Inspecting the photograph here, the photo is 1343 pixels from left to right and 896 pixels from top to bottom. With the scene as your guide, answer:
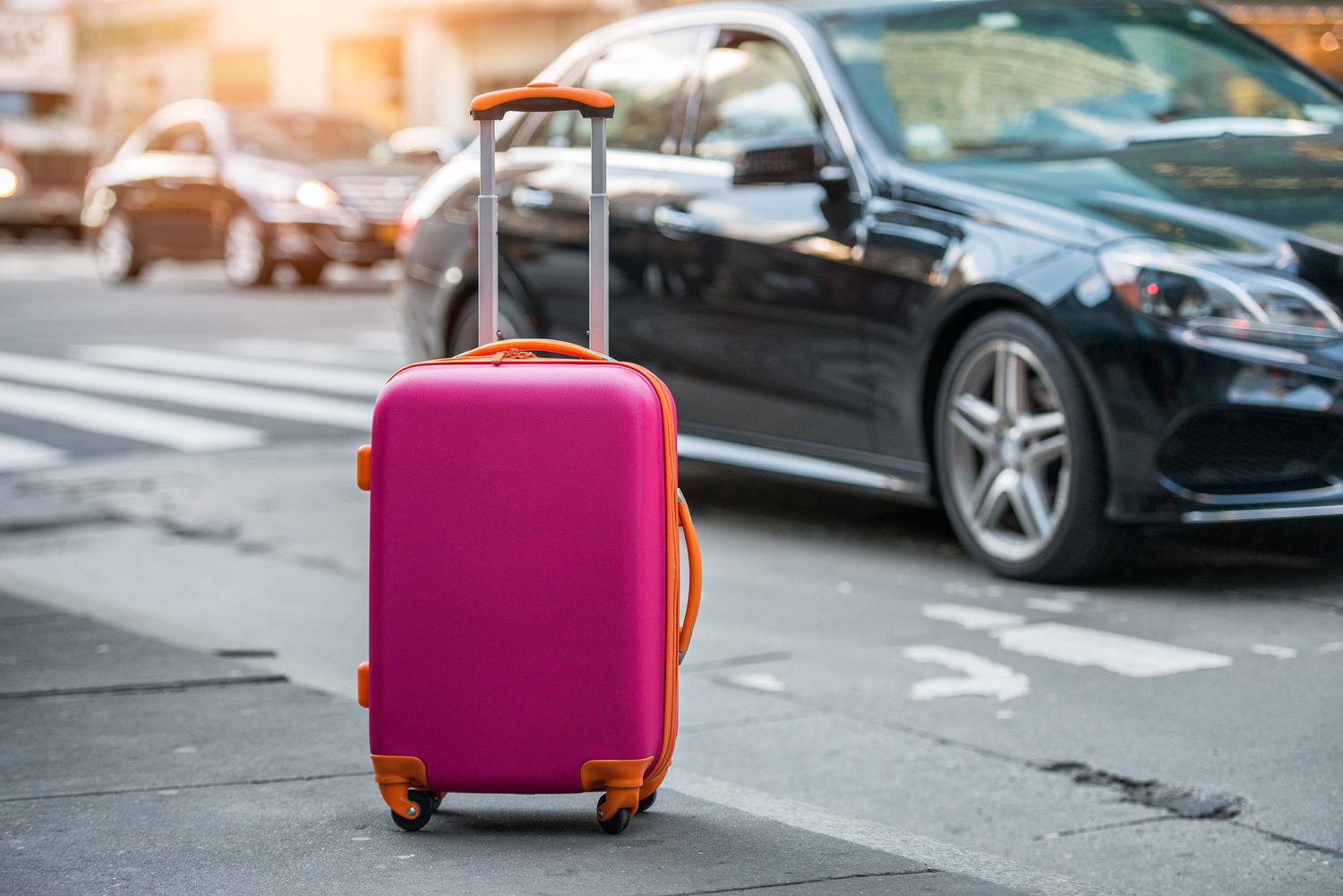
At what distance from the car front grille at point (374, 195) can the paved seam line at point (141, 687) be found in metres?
13.1

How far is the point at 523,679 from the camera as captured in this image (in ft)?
9.91

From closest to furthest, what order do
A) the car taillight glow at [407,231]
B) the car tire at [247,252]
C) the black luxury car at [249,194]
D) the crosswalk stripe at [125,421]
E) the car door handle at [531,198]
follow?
1. the car door handle at [531,198]
2. the car taillight glow at [407,231]
3. the crosswalk stripe at [125,421]
4. the black luxury car at [249,194]
5. the car tire at [247,252]

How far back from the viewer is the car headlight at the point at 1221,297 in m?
4.76

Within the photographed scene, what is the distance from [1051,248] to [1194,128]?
96 cm

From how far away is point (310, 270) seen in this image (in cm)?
1825

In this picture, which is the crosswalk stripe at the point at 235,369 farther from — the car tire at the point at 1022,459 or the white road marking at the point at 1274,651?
the white road marking at the point at 1274,651

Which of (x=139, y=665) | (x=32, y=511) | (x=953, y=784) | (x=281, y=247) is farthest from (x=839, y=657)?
(x=281, y=247)

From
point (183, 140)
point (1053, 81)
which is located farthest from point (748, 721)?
point (183, 140)

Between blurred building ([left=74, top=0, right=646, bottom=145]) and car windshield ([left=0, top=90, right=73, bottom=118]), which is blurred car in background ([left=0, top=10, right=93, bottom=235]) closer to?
car windshield ([left=0, top=90, right=73, bottom=118])

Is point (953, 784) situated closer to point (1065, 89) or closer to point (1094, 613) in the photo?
point (1094, 613)

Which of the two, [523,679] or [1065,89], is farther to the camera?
[1065,89]

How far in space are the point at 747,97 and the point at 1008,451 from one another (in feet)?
5.41

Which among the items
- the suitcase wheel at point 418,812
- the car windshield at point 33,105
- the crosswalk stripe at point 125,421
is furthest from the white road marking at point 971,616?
the car windshield at point 33,105

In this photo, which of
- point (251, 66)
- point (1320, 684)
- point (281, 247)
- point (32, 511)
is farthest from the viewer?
point (251, 66)
